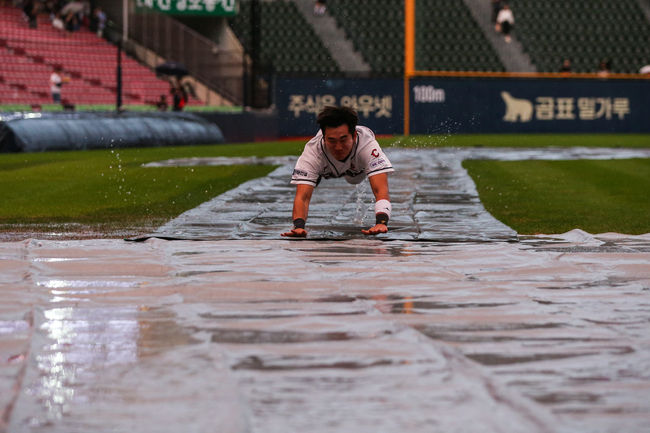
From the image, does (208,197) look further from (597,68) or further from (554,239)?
(597,68)

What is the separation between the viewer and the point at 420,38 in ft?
127

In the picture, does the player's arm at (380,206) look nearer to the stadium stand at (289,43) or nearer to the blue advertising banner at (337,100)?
the blue advertising banner at (337,100)

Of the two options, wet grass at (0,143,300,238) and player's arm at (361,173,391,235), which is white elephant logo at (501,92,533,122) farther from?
player's arm at (361,173,391,235)

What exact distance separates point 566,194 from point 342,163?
5.20 m

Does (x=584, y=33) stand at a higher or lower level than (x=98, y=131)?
higher

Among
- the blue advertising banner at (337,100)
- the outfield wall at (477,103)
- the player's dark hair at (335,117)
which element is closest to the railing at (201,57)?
the blue advertising banner at (337,100)

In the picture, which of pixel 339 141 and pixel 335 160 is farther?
pixel 335 160

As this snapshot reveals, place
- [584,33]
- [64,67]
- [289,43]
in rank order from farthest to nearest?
1. [584,33]
2. [289,43]
3. [64,67]

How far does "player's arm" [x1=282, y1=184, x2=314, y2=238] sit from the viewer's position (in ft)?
26.7

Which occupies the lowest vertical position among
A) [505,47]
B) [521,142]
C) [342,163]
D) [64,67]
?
[521,142]

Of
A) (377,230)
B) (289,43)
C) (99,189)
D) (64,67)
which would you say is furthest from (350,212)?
(289,43)

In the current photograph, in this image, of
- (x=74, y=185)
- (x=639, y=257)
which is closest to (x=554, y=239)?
(x=639, y=257)

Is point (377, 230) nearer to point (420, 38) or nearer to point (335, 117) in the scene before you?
point (335, 117)

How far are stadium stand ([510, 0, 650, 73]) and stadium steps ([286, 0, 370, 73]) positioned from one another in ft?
21.5
